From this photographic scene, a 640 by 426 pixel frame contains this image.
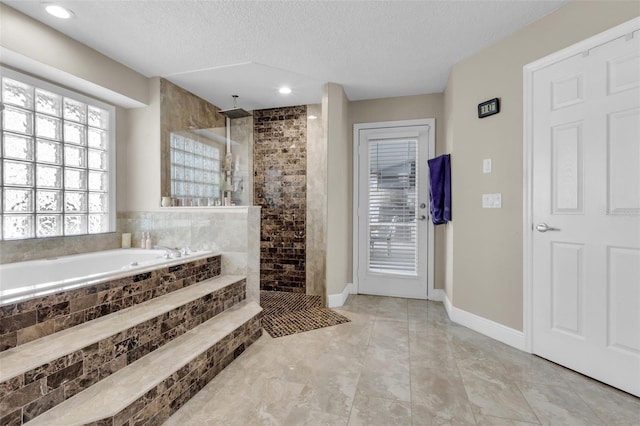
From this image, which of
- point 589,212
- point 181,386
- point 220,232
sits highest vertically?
point 589,212

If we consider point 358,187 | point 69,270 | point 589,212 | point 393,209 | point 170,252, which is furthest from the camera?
point 358,187

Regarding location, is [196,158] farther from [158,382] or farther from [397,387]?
[397,387]

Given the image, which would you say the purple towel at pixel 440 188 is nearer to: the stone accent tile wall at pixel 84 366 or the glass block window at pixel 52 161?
the stone accent tile wall at pixel 84 366

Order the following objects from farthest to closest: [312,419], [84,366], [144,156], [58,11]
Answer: [144,156] → [58,11] → [312,419] → [84,366]

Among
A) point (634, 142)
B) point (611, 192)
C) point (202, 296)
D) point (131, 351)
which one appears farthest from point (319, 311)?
point (634, 142)

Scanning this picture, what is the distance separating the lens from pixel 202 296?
2.19 meters

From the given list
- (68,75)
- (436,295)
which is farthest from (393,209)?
(68,75)

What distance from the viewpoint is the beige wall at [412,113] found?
3496 millimetres

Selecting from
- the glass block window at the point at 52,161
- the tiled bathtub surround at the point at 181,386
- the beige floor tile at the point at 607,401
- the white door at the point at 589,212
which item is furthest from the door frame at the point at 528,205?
the glass block window at the point at 52,161

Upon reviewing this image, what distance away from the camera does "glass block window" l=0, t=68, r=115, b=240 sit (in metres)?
2.24

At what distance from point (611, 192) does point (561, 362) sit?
3.87 feet

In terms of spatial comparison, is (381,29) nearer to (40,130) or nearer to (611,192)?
(611,192)

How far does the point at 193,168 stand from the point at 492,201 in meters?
3.03

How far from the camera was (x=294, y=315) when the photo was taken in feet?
9.96
